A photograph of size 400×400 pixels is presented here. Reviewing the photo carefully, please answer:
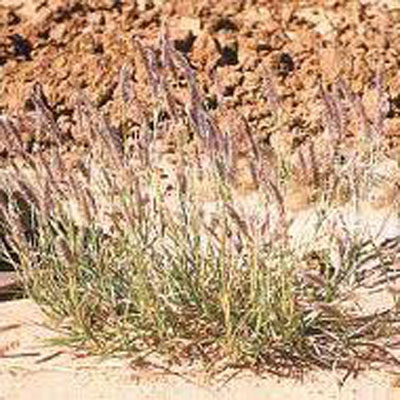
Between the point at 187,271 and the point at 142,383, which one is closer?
the point at 142,383

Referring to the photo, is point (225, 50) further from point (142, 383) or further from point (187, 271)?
point (142, 383)

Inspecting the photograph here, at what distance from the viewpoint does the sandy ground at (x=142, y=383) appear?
3111 millimetres

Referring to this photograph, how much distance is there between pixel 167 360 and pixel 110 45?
315 centimetres

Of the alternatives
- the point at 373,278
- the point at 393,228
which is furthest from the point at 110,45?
the point at 373,278

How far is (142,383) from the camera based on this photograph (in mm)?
3148

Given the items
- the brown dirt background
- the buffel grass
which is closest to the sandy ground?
the buffel grass

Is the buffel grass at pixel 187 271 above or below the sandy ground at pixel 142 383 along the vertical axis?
above

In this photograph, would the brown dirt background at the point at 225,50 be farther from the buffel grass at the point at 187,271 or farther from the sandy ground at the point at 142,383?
the sandy ground at the point at 142,383

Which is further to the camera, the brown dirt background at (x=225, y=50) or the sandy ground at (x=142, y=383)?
the brown dirt background at (x=225, y=50)

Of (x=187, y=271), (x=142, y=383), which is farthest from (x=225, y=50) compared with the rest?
(x=142, y=383)

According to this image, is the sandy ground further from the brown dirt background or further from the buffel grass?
the brown dirt background

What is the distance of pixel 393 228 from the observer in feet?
15.6

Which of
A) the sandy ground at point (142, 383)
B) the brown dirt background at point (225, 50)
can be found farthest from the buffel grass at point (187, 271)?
the brown dirt background at point (225, 50)

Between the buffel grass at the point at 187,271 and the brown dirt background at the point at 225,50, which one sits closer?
the buffel grass at the point at 187,271
